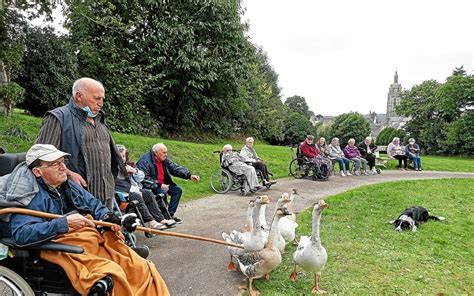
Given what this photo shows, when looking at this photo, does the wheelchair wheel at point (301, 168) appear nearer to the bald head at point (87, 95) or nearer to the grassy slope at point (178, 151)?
the grassy slope at point (178, 151)

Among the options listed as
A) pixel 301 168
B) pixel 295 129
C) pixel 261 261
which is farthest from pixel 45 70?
pixel 295 129

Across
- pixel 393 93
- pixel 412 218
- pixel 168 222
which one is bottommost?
pixel 412 218

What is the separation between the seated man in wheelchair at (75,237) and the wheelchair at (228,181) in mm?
5934

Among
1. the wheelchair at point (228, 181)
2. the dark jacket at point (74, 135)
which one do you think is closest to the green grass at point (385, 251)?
the wheelchair at point (228, 181)

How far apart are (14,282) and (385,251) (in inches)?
178

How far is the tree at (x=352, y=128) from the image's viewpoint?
5266cm

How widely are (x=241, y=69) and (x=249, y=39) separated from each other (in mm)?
2866

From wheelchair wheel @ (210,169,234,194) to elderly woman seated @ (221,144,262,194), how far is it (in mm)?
225

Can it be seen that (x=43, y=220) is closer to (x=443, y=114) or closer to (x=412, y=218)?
(x=412, y=218)

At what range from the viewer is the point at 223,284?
12.8ft

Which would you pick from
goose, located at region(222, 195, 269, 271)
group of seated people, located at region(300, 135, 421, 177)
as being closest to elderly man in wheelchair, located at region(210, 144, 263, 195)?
group of seated people, located at region(300, 135, 421, 177)

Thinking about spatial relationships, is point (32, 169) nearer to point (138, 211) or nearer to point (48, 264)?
point (48, 264)

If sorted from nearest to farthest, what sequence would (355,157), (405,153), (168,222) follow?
1. (168,222)
2. (355,157)
3. (405,153)

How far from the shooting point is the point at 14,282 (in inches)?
101
